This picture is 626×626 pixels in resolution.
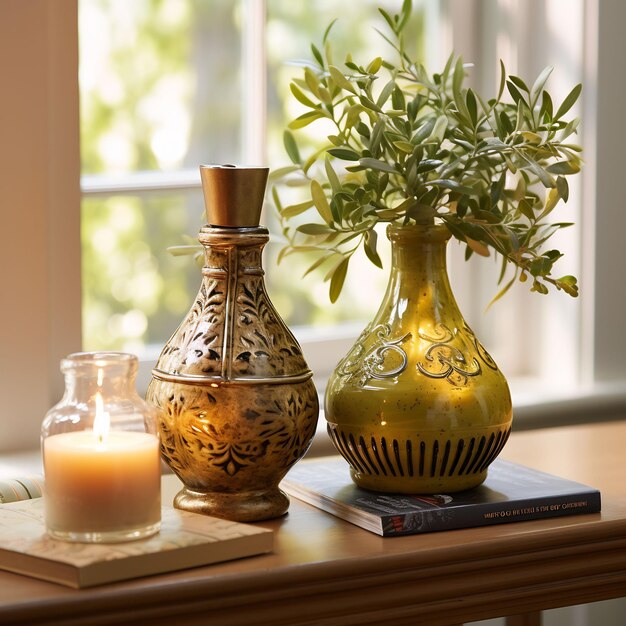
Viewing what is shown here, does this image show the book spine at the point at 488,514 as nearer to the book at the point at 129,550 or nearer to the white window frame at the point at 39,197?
the book at the point at 129,550

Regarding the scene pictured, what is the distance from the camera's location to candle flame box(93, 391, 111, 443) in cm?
85

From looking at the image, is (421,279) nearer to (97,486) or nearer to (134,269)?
(97,486)

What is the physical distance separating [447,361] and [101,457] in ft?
1.09

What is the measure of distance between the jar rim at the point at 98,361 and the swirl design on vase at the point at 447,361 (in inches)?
10.5

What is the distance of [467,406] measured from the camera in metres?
0.98

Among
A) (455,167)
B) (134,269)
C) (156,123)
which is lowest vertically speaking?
(134,269)

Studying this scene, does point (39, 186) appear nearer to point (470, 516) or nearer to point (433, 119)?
point (433, 119)

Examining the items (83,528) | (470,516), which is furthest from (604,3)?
(83,528)

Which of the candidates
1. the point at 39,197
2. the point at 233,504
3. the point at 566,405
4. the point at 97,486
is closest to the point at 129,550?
the point at 97,486

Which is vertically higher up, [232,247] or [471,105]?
[471,105]

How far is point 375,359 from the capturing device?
1015 mm

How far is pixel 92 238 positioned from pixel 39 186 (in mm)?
261

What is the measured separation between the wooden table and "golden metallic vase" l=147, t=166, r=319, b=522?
6cm

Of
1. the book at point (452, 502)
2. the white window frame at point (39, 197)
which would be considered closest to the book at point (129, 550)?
the book at point (452, 502)
